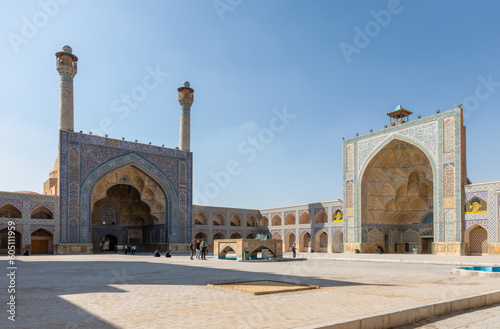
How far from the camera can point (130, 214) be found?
33.7m

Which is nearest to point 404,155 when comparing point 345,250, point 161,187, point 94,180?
point 345,250

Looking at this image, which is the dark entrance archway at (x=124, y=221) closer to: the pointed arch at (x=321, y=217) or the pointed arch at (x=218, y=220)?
the pointed arch at (x=218, y=220)

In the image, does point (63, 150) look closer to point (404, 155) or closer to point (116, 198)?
point (116, 198)

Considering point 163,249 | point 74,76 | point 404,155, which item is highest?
point 74,76

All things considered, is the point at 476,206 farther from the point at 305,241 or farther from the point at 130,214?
the point at 130,214

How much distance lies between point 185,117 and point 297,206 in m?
11.5

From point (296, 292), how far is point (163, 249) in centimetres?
2478

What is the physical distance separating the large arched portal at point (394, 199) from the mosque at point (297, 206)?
67mm

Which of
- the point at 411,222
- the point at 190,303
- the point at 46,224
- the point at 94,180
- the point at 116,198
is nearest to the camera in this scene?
the point at 190,303

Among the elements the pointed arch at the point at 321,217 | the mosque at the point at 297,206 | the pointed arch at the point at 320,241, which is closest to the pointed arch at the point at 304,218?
the mosque at the point at 297,206

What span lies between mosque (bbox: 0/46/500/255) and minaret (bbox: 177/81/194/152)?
76 mm

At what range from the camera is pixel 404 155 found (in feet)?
90.2

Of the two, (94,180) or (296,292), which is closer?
(296,292)

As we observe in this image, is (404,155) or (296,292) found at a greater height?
(404,155)
